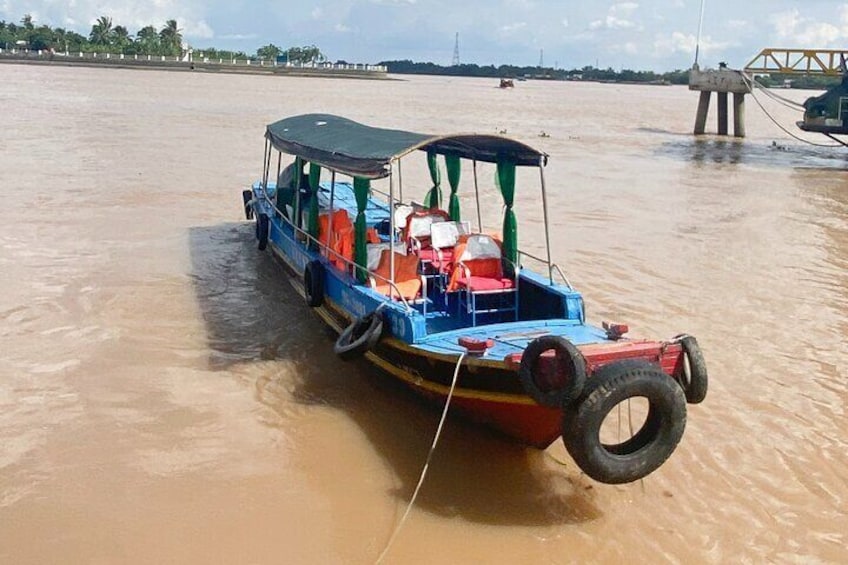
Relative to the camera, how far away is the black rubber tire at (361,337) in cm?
648

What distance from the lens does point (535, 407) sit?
545 centimetres

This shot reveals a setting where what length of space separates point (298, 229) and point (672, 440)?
4.99 m

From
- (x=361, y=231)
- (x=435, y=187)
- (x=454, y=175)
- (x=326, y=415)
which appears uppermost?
(x=454, y=175)

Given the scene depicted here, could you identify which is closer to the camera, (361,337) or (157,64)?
(361,337)

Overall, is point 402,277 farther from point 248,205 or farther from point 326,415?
point 248,205

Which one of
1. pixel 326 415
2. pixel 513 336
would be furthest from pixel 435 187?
pixel 513 336

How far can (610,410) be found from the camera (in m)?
4.97

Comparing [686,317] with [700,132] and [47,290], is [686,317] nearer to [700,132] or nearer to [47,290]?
[47,290]

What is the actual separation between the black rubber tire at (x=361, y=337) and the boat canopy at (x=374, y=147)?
1.12 meters

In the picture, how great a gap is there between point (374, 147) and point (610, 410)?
3.29 metres

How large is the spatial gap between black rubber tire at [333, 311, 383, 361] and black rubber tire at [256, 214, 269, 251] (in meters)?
5.01

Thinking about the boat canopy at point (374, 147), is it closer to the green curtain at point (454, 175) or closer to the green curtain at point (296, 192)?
the green curtain at point (454, 175)

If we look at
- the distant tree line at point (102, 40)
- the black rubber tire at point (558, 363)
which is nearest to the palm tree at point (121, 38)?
the distant tree line at point (102, 40)

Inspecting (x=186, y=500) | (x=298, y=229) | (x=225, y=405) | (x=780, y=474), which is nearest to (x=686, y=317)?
(x=780, y=474)
